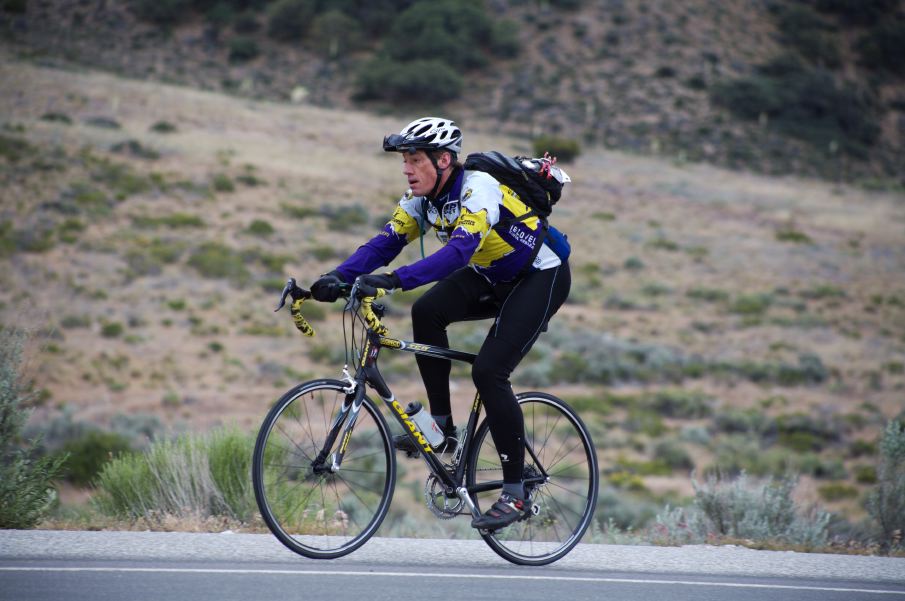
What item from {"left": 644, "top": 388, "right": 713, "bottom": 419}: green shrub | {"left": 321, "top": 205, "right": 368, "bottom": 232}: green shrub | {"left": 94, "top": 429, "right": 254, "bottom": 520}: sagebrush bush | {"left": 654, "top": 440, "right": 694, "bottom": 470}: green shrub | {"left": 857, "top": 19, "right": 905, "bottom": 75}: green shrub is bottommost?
{"left": 321, "top": 205, "right": 368, "bottom": 232}: green shrub

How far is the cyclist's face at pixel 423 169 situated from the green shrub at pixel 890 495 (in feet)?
15.2

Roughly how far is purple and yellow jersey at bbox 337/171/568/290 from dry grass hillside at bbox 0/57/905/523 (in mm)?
2614

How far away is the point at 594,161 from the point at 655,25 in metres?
29.5

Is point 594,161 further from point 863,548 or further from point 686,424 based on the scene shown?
point 863,548

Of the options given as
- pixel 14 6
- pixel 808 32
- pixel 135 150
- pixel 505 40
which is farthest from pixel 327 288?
pixel 808 32

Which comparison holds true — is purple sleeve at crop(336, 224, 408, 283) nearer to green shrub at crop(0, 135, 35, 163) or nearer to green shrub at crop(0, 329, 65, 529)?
green shrub at crop(0, 329, 65, 529)

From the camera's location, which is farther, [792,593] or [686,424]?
[686,424]

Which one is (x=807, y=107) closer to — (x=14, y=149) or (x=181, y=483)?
(x=14, y=149)

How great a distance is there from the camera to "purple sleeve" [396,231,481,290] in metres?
4.62

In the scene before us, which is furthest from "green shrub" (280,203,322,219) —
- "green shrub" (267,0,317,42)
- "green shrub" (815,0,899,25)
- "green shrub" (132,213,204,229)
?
"green shrub" (815,0,899,25)

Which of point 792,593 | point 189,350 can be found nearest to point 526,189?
point 792,593

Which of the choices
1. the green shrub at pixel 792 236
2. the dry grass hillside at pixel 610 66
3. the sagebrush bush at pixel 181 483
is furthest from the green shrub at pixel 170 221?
the dry grass hillside at pixel 610 66

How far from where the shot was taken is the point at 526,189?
16.8 ft

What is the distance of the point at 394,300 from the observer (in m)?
30.9
